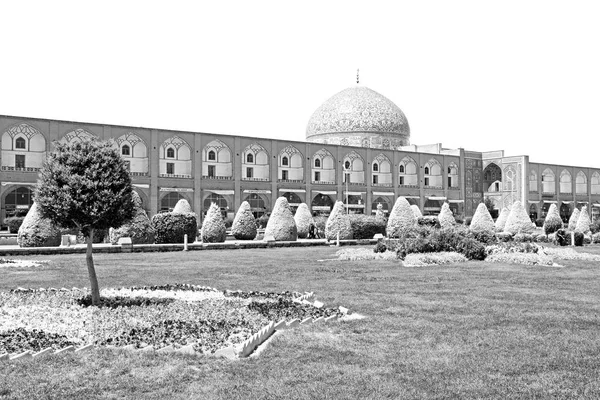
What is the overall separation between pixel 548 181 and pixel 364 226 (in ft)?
139

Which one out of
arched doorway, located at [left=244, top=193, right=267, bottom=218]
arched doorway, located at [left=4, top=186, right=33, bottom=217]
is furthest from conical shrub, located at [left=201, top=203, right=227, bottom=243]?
arched doorway, located at [left=244, top=193, right=267, bottom=218]

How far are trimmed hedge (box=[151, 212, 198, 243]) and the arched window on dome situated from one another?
3566 cm

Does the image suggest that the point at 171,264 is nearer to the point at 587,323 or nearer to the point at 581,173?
the point at 587,323

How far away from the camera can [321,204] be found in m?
54.3

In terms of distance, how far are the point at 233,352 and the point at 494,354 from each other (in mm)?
2410

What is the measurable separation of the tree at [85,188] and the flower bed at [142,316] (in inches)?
30.0

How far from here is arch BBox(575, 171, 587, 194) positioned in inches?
2734

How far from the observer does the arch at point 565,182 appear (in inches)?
2682

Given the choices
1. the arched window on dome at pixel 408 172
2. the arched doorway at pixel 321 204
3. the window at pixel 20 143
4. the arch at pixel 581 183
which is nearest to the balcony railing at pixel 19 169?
the window at pixel 20 143

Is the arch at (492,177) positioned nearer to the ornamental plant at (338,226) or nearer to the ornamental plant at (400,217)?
the ornamental plant at (400,217)

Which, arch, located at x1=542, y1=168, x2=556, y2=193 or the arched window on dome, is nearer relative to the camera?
the arched window on dome

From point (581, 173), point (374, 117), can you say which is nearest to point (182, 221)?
point (374, 117)

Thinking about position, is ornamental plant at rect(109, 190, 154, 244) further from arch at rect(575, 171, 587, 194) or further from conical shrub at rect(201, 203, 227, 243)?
arch at rect(575, 171, 587, 194)

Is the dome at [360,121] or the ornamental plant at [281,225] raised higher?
A: the dome at [360,121]
